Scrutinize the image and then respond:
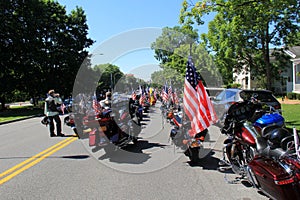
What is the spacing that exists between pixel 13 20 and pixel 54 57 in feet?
20.1

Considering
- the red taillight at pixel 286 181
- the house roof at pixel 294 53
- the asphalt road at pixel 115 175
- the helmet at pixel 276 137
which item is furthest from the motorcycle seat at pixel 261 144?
the house roof at pixel 294 53

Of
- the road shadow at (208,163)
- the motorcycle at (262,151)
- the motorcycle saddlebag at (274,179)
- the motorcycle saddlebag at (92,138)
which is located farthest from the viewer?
the motorcycle saddlebag at (92,138)

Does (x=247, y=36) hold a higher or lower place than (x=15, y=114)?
higher

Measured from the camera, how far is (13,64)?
97.0 ft

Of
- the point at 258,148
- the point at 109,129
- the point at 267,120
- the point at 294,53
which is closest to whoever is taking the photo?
the point at 258,148

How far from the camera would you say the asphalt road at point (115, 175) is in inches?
184

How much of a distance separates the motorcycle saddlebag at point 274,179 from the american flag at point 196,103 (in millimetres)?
1641

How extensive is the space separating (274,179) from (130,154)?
459cm

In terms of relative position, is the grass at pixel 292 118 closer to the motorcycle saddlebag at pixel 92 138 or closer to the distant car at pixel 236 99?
the distant car at pixel 236 99

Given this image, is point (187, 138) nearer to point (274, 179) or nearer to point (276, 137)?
point (276, 137)

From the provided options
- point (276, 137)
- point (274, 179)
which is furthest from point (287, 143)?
point (274, 179)

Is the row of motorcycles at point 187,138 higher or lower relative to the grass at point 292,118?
higher

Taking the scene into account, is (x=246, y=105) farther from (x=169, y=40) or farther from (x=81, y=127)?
(x=169, y=40)

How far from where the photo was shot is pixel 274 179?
358 cm
